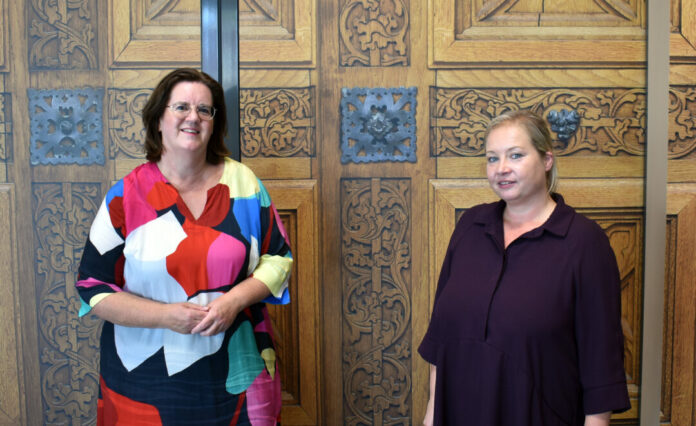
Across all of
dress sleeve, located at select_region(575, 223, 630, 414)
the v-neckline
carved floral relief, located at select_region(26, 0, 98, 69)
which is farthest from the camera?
carved floral relief, located at select_region(26, 0, 98, 69)

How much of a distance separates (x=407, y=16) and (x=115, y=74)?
1136mm

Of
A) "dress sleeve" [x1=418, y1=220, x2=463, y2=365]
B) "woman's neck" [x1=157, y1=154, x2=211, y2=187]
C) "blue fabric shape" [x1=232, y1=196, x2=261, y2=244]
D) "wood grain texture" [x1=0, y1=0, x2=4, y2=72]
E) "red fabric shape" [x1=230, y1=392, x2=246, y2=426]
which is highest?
"wood grain texture" [x1=0, y1=0, x2=4, y2=72]

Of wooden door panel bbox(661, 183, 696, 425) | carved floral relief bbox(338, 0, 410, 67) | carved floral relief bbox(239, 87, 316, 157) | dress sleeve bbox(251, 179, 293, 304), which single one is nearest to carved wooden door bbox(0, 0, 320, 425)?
carved floral relief bbox(239, 87, 316, 157)

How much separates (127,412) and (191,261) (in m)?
0.43

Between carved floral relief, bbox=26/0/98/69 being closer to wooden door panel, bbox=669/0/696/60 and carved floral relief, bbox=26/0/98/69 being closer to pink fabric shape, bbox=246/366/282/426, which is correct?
pink fabric shape, bbox=246/366/282/426

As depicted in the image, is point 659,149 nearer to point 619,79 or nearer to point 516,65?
point 619,79

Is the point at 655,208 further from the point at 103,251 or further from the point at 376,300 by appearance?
the point at 103,251

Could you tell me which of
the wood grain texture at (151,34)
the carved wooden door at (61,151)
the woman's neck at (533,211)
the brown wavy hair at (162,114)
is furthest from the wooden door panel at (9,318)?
the woman's neck at (533,211)

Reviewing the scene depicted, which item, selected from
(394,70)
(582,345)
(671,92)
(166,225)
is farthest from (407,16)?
(582,345)

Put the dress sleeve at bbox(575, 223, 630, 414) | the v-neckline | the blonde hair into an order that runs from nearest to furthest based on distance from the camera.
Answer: the dress sleeve at bbox(575, 223, 630, 414)
the blonde hair
the v-neckline

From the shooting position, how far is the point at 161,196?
1.51m

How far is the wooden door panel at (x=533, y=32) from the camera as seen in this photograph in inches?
88.4

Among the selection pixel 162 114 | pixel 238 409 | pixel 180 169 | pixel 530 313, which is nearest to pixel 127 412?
pixel 238 409

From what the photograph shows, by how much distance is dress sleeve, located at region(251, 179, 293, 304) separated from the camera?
1559mm
